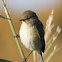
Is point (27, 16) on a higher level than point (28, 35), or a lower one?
higher

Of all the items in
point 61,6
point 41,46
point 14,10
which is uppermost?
point 41,46

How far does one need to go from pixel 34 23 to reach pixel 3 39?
2.15 m

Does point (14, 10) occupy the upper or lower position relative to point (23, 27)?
lower

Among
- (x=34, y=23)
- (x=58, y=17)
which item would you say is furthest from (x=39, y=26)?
(x=58, y=17)

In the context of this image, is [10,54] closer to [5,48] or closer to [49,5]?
[5,48]

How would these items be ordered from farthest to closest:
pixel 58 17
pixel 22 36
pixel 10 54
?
pixel 58 17
pixel 10 54
pixel 22 36

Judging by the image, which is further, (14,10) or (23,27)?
(14,10)

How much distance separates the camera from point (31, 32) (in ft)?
5.69

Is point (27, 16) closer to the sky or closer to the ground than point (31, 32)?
closer to the sky

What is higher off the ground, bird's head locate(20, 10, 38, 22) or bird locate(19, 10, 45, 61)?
bird's head locate(20, 10, 38, 22)

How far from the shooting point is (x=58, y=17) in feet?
15.0

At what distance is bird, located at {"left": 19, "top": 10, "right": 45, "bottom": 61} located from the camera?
5.43ft

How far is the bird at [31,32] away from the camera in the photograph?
5.43 ft

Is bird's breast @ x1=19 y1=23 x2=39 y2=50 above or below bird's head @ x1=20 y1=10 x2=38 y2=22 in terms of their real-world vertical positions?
below
